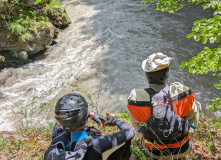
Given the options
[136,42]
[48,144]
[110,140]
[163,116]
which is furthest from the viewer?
[136,42]

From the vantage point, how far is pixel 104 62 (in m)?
8.88

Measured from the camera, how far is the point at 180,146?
239cm

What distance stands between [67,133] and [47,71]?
23.0 feet

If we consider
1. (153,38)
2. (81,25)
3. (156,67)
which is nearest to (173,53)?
(153,38)

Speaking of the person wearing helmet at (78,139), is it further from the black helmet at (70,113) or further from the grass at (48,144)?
the grass at (48,144)

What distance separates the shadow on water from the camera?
24.4 ft

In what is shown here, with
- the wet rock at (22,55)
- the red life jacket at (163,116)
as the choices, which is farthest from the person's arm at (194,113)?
the wet rock at (22,55)

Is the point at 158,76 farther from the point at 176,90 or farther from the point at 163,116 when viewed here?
the point at 163,116

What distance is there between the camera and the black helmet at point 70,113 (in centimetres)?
189

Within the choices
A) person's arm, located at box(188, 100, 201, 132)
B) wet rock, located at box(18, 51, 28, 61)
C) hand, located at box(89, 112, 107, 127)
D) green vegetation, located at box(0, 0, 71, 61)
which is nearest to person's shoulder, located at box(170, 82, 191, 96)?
person's arm, located at box(188, 100, 201, 132)

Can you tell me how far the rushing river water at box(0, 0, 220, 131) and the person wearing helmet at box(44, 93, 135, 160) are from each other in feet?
9.58

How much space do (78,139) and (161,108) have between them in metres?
0.96

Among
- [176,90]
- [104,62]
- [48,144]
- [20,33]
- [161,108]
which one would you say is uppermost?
[176,90]

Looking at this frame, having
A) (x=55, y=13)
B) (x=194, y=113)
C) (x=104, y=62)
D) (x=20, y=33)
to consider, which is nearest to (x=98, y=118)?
(x=194, y=113)
